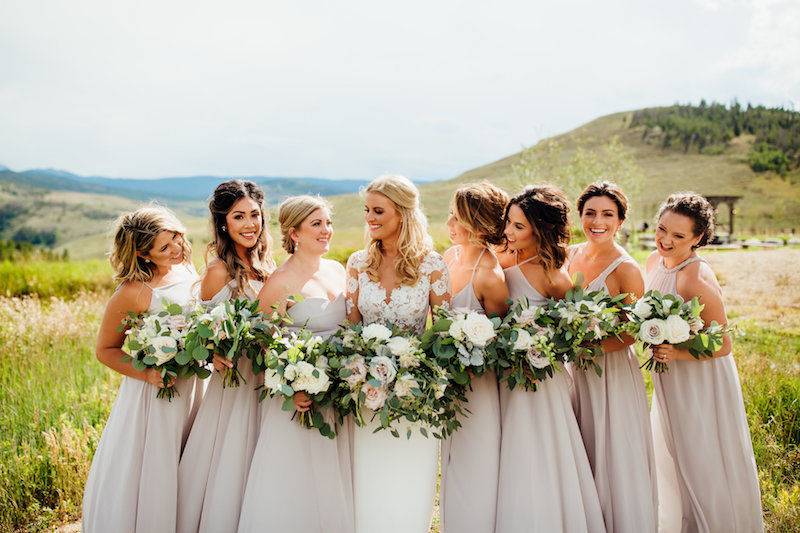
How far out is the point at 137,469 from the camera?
192 inches

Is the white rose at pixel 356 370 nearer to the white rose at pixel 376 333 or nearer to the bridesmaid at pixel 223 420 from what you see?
the white rose at pixel 376 333

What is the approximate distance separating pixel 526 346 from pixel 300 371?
1.61 m

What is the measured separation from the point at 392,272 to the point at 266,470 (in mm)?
1787

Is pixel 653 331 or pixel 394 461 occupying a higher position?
pixel 653 331

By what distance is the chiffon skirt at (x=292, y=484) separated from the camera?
4691 millimetres

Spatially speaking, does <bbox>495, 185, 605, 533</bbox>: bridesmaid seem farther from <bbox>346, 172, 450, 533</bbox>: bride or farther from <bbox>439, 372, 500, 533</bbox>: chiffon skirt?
<bbox>346, 172, 450, 533</bbox>: bride

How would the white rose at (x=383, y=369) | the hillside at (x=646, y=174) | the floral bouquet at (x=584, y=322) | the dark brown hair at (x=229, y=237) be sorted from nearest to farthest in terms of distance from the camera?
the white rose at (x=383, y=369)
the floral bouquet at (x=584, y=322)
the dark brown hair at (x=229, y=237)
the hillside at (x=646, y=174)

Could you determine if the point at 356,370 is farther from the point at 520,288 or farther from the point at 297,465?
the point at 520,288

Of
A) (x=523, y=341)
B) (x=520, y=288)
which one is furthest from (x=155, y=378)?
(x=520, y=288)

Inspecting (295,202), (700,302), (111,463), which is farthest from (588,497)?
(111,463)

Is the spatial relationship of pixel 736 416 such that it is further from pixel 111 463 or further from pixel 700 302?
pixel 111 463

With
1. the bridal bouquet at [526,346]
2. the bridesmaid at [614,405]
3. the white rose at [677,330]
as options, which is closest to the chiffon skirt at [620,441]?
the bridesmaid at [614,405]

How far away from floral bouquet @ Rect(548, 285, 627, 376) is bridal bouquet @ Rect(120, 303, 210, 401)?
2.69 m

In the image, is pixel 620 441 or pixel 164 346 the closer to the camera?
pixel 164 346
